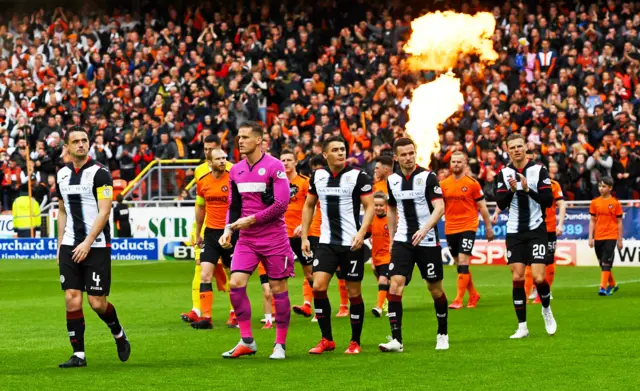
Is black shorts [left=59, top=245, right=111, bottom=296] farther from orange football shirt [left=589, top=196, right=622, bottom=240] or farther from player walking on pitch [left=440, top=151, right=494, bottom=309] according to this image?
orange football shirt [left=589, top=196, right=622, bottom=240]

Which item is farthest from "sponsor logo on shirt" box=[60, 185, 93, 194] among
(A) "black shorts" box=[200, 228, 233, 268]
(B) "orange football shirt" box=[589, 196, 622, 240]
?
(B) "orange football shirt" box=[589, 196, 622, 240]

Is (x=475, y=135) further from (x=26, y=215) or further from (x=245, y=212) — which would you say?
(x=245, y=212)

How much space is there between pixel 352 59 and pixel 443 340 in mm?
21865

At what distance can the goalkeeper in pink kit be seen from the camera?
38.9 feet

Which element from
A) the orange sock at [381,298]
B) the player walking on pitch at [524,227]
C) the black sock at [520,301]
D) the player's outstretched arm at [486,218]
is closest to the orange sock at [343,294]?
the orange sock at [381,298]

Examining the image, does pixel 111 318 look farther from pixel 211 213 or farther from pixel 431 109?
pixel 431 109

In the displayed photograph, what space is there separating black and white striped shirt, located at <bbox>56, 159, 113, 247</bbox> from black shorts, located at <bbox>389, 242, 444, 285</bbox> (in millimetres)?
3145

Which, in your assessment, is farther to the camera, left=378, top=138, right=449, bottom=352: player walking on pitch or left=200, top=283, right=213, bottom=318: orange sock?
left=200, top=283, right=213, bottom=318: orange sock

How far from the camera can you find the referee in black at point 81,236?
1125cm

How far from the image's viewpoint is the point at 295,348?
12.8 m

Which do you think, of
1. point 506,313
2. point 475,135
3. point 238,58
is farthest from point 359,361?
point 238,58

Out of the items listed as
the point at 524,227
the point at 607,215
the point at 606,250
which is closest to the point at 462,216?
the point at 606,250

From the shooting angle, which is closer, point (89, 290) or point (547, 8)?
point (89, 290)

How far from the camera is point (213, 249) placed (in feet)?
49.5
